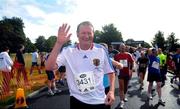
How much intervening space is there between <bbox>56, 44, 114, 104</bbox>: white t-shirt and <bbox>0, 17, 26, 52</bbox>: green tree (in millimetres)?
94218

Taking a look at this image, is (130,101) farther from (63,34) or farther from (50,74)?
(63,34)

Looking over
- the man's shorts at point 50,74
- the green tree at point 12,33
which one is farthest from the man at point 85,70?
the green tree at point 12,33

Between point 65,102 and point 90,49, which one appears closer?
point 90,49

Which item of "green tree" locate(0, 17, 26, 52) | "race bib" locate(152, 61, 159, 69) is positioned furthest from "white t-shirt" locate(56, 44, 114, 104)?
"green tree" locate(0, 17, 26, 52)

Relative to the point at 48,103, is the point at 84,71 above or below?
above

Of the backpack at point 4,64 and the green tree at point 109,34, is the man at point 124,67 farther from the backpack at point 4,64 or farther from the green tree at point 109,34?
the green tree at point 109,34

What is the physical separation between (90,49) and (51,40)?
158 meters

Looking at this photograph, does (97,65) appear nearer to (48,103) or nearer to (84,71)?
(84,71)

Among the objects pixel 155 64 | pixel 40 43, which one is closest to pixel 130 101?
pixel 155 64

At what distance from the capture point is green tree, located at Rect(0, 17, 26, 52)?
9962 centimetres

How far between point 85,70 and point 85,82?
16 centimetres

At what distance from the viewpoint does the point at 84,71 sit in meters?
3.92

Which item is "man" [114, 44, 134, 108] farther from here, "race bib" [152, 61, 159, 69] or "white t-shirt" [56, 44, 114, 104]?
"white t-shirt" [56, 44, 114, 104]

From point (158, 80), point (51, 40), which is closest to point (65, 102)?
point (158, 80)
